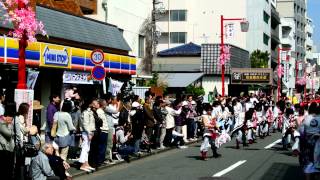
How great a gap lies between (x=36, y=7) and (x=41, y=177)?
12608mm

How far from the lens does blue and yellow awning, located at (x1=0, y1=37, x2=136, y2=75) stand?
732 inches

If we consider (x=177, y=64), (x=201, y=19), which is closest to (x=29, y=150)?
(x=177, y=64)

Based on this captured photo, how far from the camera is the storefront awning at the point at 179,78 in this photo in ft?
153

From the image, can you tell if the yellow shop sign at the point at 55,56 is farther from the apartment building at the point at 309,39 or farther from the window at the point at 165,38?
the apartment building at the point at 309,39

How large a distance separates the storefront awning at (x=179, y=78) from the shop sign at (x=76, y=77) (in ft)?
71.9

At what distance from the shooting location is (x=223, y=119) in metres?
22.3

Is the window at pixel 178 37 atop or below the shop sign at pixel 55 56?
atop

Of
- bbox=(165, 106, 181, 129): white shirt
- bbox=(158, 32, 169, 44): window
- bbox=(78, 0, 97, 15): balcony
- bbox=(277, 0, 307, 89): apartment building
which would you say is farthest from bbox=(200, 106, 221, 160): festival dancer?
bbox=(277, 0, 307, 89): apartment building

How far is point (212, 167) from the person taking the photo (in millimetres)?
15688

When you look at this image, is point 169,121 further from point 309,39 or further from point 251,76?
point 309,39

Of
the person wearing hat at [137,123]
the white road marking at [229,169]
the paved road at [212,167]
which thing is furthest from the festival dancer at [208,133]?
the person wearing hat at [137,123]

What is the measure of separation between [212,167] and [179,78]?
32.3 metres

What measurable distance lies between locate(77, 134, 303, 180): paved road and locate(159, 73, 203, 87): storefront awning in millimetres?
26400

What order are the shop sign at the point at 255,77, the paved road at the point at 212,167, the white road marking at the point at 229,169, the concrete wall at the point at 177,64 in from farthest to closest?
the concrete wall at the point at 177,64 < the shop sign at the point at 255,77 < the white road marking at the point at 229,169 < the paved road at the point at 212,167
